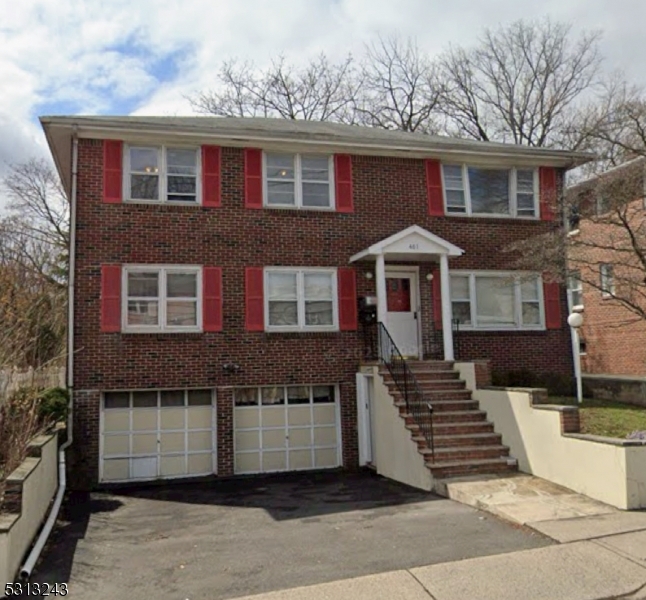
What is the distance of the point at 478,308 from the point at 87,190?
8.99 m

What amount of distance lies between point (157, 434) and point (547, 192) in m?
10.6

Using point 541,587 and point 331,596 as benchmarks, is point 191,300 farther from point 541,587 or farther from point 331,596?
point 541,587

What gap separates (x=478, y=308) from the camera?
44.4 feet

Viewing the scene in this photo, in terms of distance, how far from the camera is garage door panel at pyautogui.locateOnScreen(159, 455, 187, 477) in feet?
38.3

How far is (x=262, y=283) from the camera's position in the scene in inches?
486

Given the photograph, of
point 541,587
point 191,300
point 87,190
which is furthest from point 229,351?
point 541,587

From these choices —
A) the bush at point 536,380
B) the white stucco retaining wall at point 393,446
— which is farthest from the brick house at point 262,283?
the white stucco retaining wall at point 393,446

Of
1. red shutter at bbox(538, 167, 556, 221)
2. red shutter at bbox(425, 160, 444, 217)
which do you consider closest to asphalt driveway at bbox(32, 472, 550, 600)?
red shutter at bbox(425, 160, 444, 217)

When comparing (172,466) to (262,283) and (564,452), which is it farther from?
(564,452)

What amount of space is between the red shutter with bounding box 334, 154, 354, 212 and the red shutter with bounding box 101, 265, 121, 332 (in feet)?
16.4

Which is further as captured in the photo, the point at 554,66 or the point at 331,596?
the point at 554,66

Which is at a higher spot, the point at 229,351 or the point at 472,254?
the point at 472,254

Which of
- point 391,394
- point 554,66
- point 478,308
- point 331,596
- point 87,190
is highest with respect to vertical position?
point 554,66

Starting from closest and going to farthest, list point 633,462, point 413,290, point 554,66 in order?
1. point 633,462
2. point 413,290
3. point 554,66
